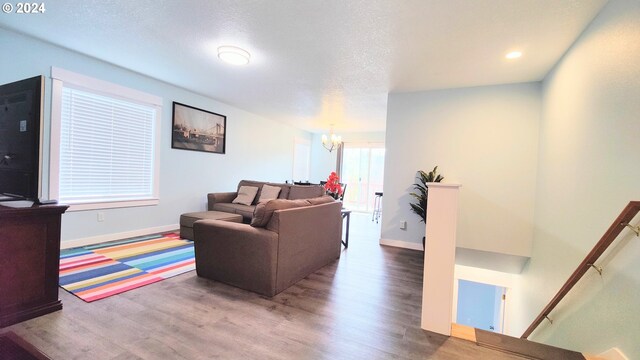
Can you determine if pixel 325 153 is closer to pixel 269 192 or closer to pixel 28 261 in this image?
pixel 269 192

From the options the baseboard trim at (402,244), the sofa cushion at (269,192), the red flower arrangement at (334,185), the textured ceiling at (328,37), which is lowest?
the baseboard trim at (402,244)

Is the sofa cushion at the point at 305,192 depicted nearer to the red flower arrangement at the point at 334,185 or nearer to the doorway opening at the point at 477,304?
the red flower arrangement at the point at 334,185

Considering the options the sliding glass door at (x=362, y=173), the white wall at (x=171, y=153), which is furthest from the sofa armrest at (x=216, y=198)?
the sliding glass door at (x=362, y=173)

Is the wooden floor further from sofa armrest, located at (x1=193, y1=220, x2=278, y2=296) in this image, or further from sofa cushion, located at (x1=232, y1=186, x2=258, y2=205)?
sofa cushion, located at (x1=232, y1=186, x2=258, y2=205)

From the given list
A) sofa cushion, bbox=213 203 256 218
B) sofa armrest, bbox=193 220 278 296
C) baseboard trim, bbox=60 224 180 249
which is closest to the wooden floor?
sofa armrest, bbox=193 220 278 296

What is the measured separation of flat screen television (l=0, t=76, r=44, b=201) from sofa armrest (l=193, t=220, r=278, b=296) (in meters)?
1.25

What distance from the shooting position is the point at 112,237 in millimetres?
3789

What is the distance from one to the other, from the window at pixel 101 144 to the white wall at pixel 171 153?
0.11m

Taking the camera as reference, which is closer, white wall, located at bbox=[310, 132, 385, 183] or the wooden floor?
the wooden floor

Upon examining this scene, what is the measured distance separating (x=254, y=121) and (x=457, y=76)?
4.37 metres

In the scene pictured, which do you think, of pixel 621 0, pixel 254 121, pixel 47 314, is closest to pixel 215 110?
pixel 254 121

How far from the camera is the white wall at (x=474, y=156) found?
364 cm

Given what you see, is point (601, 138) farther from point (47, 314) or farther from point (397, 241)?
point (47, 314)

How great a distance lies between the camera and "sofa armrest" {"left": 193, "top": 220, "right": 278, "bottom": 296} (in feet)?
7.68
